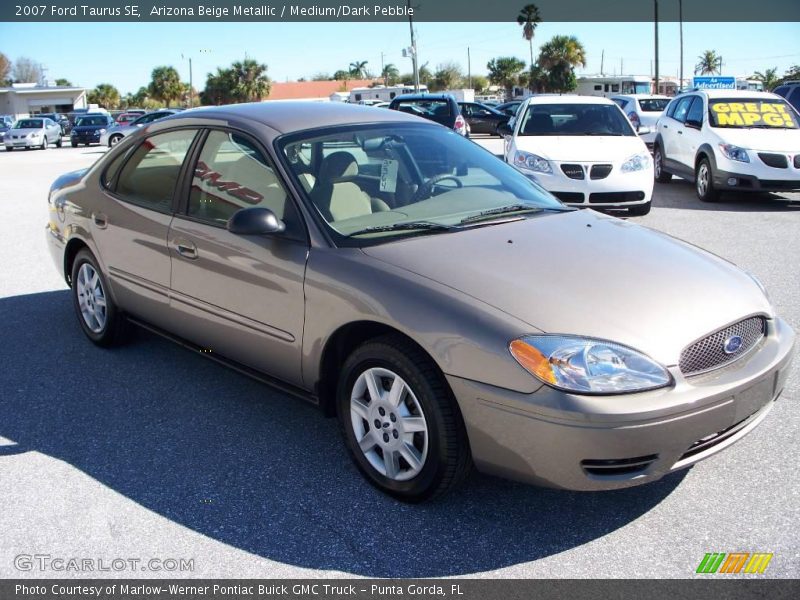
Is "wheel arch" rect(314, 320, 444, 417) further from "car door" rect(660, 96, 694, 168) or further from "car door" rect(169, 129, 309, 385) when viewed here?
"car door" rect(660, 96, 694, 168)

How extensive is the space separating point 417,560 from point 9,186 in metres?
16.5

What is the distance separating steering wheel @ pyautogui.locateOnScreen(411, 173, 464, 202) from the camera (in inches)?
154

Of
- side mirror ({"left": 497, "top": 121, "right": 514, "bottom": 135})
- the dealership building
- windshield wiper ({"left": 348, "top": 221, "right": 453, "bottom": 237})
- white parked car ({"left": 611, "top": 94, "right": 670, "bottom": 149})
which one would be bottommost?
windshield wiper ({"left": 348, "top": 221, "right": 453, "bottom": 237})

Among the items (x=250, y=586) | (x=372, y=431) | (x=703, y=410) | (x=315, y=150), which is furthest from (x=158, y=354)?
(x=703, y=410)

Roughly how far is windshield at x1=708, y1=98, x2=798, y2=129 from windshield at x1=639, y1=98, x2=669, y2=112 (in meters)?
9.89

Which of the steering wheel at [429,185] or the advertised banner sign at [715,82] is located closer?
the steering wheel at [429,185]

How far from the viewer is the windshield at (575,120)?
10469 mm

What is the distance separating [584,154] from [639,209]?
957 millimetres

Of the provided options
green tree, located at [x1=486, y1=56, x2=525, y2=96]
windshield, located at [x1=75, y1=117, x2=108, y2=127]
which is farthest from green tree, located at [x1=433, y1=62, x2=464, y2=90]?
windshield, located at [x1=75, y1=117, x2=108, y2=127]

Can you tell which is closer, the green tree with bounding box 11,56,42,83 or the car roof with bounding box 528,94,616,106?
the car roof with bounding box 528,94,616,106

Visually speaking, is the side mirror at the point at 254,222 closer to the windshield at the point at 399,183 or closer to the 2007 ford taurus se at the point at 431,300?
the 2007 ford taurus se at the point at 431,300

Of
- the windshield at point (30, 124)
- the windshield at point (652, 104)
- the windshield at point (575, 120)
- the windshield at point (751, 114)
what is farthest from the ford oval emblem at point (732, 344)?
the windshield at point (30, 124)

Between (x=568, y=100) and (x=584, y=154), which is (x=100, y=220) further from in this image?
(x=568, y=100)
